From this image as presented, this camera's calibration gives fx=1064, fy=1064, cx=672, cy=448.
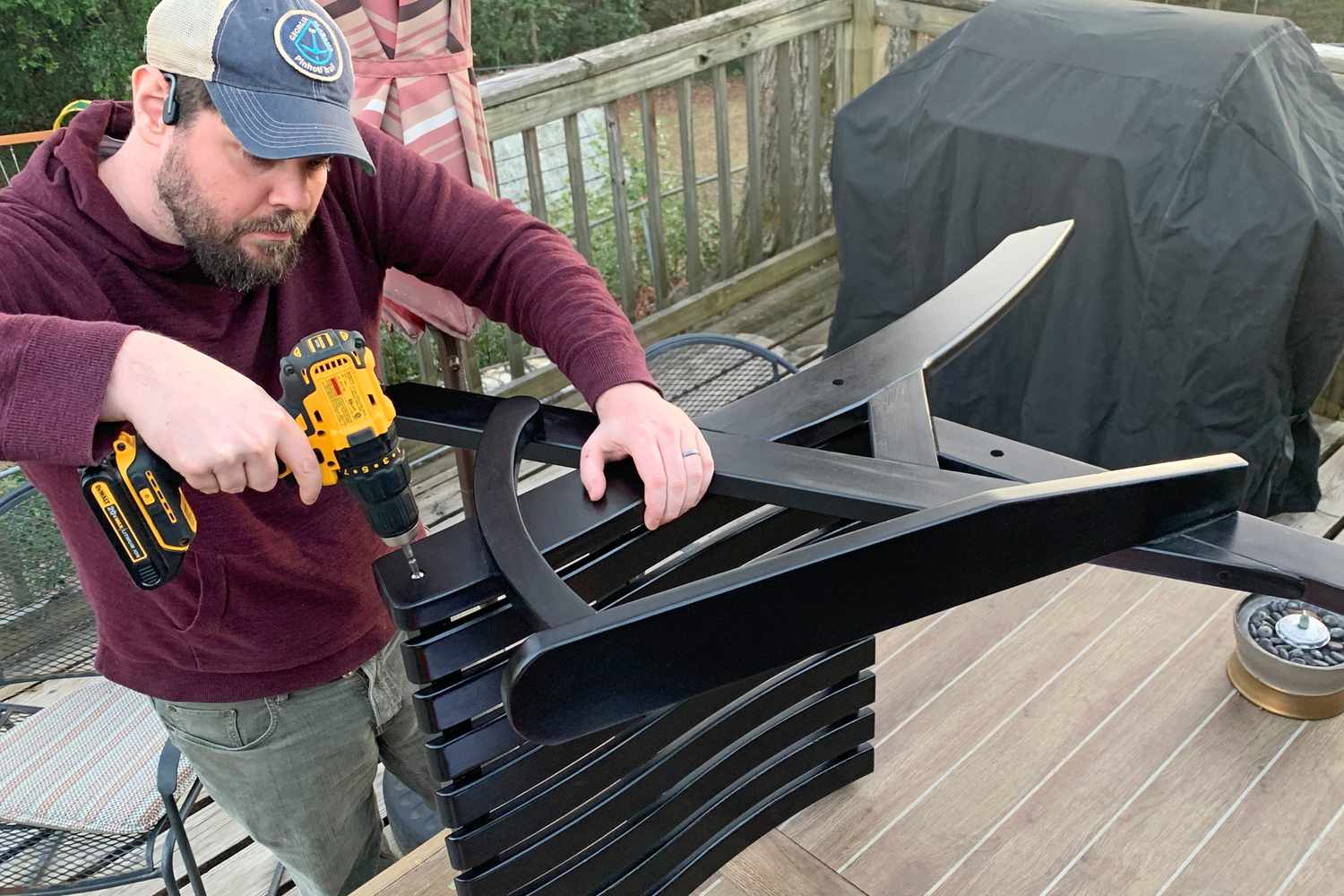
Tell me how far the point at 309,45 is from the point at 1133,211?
2.00 meters

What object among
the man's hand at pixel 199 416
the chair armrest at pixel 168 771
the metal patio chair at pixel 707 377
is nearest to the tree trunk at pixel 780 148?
the metal patio chair at pixel 707 377

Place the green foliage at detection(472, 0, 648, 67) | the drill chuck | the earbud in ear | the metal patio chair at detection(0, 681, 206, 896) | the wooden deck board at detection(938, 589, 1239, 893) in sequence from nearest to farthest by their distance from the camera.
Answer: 1. the drill chuck
2. the earbud in ear
3. the wooden deck board at detection(938, 589, 1239, 893)
4. the metal patio chair at detection(0, 681, 206, 896)
5. the green foliage at detection(472, 0, 648, 67)

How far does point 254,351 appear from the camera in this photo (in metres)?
1.38

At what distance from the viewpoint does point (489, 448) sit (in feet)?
3.71

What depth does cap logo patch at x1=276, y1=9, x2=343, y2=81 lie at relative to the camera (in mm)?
1176

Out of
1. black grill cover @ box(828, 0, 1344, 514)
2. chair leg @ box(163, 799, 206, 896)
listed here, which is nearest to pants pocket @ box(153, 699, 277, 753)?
chair leg @ box(163, 799, 206, 896)

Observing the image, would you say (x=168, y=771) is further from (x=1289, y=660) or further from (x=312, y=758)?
(x=1289, y=660)

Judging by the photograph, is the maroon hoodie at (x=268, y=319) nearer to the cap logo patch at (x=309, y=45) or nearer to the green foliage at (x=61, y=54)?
the cap logo patch at (x=309, y=45)

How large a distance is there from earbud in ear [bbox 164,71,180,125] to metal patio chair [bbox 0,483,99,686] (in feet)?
3.60

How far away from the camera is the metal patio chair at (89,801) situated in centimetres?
170

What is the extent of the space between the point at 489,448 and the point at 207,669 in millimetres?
660

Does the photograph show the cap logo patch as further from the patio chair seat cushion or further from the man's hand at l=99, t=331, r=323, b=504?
the patio chair seat cushion

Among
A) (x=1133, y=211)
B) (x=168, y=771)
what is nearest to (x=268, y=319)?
(x=168, y=771)

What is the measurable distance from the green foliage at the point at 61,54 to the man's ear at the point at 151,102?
902 cm
